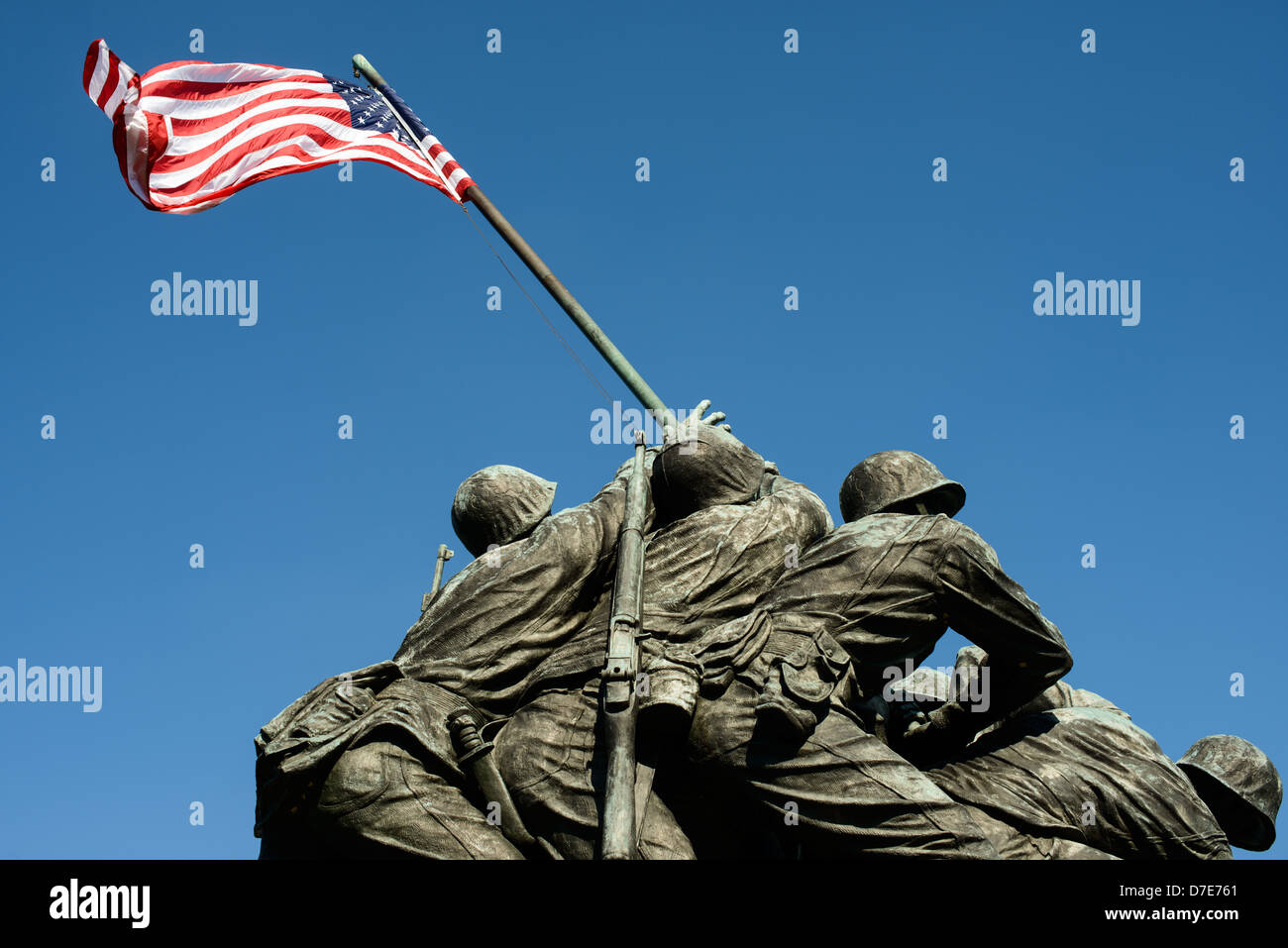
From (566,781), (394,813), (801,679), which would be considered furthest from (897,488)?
(394,813)

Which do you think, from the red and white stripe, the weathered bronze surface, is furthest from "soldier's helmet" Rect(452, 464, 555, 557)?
the red and white stripe

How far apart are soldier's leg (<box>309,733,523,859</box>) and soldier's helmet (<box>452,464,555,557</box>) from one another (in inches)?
72.4

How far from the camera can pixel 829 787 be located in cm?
802

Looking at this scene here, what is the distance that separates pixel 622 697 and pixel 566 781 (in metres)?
0.56

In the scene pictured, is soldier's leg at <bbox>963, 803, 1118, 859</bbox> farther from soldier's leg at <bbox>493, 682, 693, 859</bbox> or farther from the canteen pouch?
soldier's leg at <bbox>493, 682, 693, 859</bbox>

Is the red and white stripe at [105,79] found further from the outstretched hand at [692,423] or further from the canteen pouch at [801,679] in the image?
the canteen pouch at [801,679]

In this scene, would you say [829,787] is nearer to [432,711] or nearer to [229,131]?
[432,711]

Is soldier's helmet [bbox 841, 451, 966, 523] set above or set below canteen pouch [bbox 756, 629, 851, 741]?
above

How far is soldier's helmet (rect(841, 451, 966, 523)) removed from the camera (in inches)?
369

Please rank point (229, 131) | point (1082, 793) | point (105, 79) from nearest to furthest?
point (1082, 793), point (105, 79), point (229, 131)

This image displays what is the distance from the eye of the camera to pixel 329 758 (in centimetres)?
836

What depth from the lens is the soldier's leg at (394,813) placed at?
8188mm
